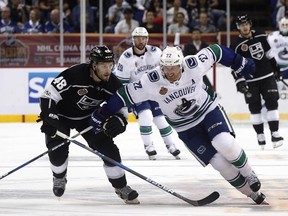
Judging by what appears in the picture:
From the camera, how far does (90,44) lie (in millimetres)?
14508

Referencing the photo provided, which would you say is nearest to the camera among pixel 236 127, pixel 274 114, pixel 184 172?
pixel 184 172

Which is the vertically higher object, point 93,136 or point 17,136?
point 93,136

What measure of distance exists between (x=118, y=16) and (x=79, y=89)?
8.37m

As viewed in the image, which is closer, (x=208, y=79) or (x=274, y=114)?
(x=274, y=114)

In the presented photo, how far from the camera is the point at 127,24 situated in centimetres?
1501

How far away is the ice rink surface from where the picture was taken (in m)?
6.57

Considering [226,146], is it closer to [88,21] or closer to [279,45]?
[279,45]

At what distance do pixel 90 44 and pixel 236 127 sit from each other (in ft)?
7.75

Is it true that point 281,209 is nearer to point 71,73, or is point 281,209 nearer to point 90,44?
point 71,73

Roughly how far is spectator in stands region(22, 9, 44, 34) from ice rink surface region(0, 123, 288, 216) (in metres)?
3.18

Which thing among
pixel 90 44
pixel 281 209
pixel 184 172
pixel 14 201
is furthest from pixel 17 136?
pixel 281 209

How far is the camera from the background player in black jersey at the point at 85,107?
6.80m

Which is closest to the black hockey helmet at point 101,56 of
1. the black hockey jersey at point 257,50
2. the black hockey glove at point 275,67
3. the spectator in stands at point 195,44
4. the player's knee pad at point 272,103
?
the black hockey jersey at point 257,50

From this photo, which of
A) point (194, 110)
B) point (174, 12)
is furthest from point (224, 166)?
point (174, 12)
